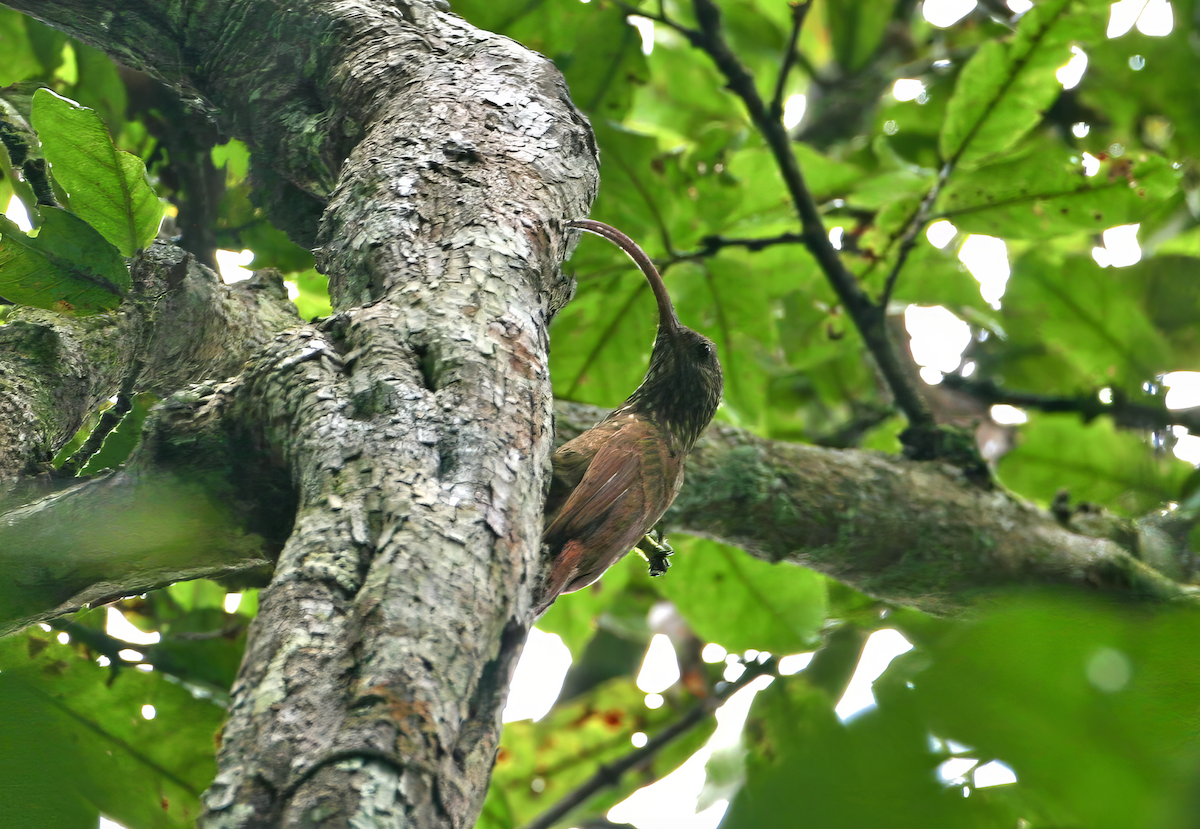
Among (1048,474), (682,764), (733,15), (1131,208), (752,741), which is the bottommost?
(752,741)

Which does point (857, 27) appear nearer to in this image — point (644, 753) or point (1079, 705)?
point (644, 753)

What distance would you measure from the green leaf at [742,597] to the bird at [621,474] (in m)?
1.04

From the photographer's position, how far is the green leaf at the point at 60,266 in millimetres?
1337

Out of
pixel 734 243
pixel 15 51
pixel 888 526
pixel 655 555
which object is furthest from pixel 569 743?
pixel 15 51

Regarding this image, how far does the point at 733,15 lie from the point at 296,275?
100 inches

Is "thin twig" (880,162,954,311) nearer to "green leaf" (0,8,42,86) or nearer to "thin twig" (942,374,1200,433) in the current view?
"thin twig" (942,374,1200,433)

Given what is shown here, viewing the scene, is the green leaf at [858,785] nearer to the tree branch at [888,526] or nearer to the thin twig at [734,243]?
the tree branch at [888,526]

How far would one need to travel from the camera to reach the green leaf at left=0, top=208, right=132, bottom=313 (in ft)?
4.39

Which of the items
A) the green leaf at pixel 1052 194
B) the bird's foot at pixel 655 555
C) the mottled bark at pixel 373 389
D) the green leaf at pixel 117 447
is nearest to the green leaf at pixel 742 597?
the green leaf at pixel 1052 194

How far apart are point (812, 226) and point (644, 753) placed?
71.0 inches

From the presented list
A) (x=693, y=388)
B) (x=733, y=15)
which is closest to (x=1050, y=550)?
(x=693, y=388)

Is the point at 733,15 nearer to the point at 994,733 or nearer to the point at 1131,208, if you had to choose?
the point at 1131,208

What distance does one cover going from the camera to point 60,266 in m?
1.38

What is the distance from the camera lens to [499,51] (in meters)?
1.61
